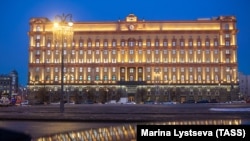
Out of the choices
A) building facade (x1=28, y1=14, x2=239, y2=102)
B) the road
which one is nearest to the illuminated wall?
building facade (x1=28, y1=14, x2=239, y2=102)

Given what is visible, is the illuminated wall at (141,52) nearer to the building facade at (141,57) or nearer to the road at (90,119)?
the building facade at (141,57)

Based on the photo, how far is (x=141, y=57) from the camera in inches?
5064

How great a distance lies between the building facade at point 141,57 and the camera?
4948 inches

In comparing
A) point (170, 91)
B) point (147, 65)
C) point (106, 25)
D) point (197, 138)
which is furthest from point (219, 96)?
point (197, 138)

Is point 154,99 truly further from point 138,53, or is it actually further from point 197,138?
point 197,138

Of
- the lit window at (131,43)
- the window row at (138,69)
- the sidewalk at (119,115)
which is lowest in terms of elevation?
the sidewalk at (119,115)

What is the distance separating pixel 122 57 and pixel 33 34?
30.8 metres

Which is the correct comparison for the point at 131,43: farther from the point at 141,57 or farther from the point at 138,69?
the point at 138,69

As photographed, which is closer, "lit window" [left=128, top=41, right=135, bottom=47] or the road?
the road

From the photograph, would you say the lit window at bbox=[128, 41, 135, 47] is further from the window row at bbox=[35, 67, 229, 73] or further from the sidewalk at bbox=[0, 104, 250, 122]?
the sidewalk at bbox=[0, 104, 250, 122]

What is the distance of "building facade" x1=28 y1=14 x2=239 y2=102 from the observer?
125688 millimetres

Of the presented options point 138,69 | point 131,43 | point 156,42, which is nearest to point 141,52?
point 131,43

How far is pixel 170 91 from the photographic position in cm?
11675

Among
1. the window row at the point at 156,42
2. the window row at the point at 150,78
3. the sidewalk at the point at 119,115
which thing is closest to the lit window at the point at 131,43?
the window row at the point at 156,42
